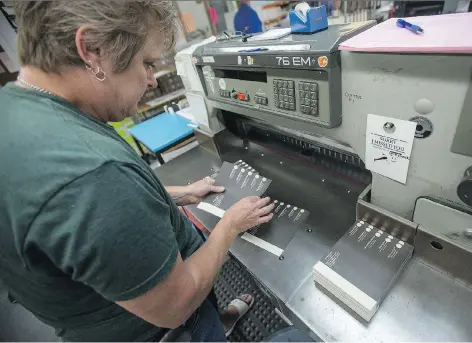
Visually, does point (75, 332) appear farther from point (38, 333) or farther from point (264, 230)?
point (38, 333)

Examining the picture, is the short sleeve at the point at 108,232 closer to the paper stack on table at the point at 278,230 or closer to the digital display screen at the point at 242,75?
the paper stack on table at the point at 278,230

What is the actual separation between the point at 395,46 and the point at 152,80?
544mm

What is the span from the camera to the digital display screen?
2.69ft

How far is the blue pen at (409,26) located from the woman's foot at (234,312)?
1369 millimetres

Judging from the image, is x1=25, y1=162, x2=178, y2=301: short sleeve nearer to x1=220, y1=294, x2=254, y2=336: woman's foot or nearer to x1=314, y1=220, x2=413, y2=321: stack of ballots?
x1=314, y1=220, x2=413, y2=321: stack of ballots

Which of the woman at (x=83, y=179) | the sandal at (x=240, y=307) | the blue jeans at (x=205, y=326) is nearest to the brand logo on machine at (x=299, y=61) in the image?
the woman at (x=83, y=179)

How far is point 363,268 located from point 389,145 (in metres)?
0.31

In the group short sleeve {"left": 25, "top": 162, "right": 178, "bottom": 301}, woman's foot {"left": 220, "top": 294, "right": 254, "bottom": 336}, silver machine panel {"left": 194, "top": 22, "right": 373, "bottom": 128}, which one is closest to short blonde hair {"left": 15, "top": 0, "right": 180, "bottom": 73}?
short sleeve {"left": 25, "top": 162, "right": 178, "bottom": 301}

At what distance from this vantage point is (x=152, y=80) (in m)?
0.67

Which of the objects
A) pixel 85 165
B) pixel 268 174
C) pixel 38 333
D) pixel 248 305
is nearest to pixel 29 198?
pixel 85 165

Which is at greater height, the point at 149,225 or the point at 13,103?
the point at 13,103

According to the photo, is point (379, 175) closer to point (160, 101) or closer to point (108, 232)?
point (108, 232)

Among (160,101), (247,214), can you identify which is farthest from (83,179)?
(160,101)

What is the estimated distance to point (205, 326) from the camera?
871 mm
